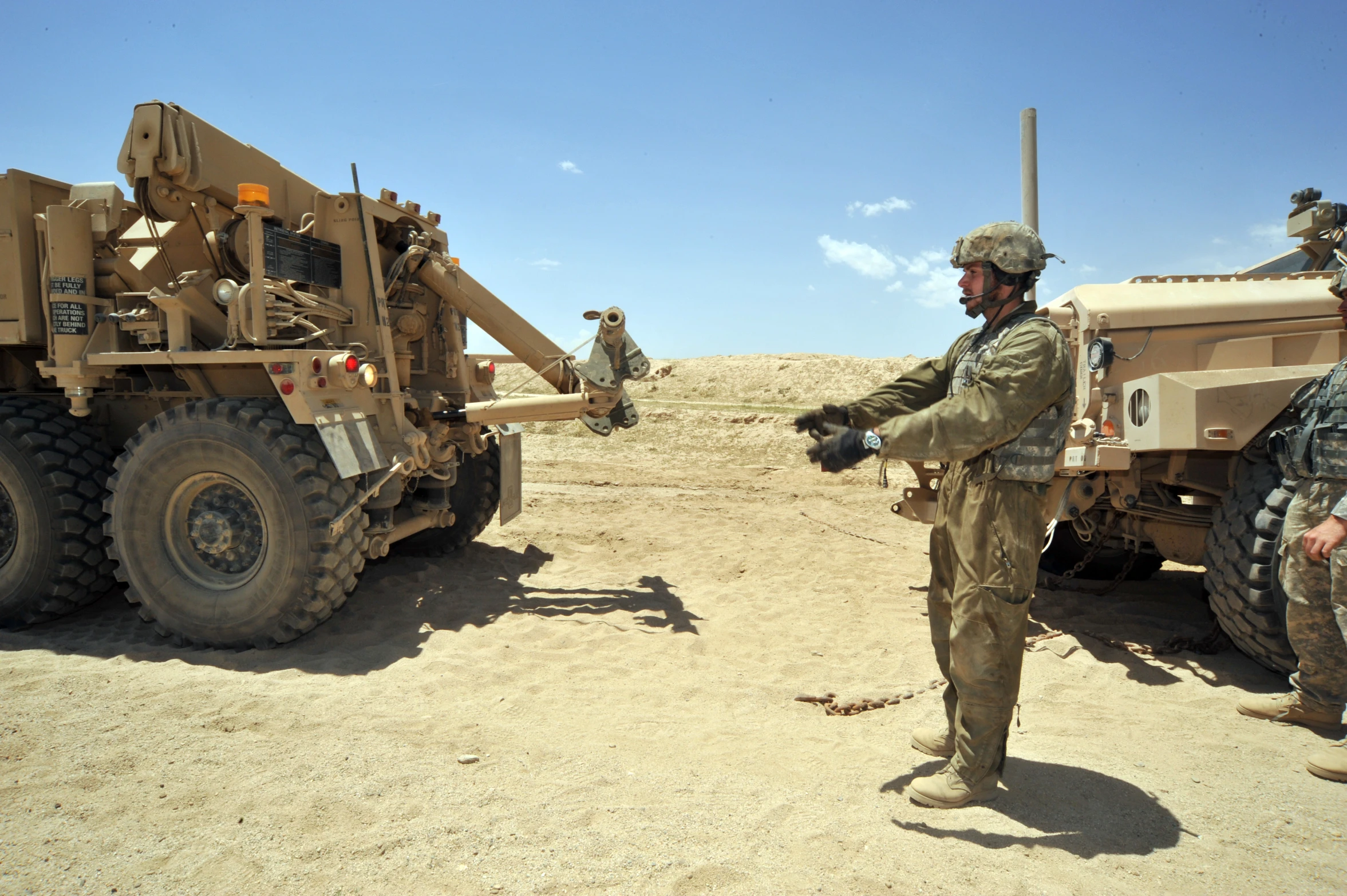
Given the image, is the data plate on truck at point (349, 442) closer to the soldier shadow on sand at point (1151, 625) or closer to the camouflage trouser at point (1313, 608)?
the soldier shadow on sand at point (1151, 625)

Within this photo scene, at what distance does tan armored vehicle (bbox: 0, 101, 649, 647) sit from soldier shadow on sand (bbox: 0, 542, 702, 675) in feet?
0.62

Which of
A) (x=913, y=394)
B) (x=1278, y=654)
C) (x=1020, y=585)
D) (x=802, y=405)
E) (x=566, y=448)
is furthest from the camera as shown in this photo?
(x=802, y=405)

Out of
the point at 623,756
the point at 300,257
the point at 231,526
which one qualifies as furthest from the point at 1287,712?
the point at 300,257

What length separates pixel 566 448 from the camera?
54.6ft

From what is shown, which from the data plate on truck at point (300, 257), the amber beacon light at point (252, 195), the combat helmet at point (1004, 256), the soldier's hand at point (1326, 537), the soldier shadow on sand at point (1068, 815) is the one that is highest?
the amber beacon light at point (252, 195)

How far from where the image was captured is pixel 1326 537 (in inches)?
129

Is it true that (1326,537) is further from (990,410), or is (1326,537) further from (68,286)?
(68,286)

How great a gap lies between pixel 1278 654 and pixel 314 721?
15.0 ft

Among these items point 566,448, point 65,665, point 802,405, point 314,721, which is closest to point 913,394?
point 314,721

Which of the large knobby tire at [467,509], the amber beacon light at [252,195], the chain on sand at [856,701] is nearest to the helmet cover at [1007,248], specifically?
the chain on sand at [856,701]

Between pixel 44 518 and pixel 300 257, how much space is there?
225 cm

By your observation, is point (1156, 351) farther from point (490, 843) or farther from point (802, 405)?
point (802, 405)

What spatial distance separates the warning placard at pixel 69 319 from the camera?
5.20 metres

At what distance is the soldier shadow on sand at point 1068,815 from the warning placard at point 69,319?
5.32 metres
